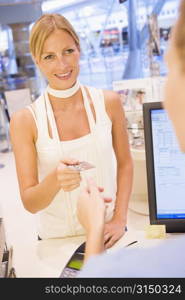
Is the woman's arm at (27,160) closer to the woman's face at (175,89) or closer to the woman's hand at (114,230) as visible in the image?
the woman's hand at (114,230)

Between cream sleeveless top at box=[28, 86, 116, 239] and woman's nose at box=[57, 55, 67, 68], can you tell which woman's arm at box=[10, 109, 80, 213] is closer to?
cream sleeveless top at box=[28, 86, 116, 239]

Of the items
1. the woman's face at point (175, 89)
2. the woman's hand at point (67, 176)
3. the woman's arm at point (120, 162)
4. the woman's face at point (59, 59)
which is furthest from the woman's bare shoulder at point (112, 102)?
the woman's face at point (175, 89)

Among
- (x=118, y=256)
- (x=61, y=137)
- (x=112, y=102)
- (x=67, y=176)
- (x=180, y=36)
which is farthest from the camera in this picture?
(x=112, y=102)

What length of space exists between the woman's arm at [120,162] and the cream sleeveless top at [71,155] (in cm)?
2

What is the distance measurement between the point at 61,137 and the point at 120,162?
19 cm

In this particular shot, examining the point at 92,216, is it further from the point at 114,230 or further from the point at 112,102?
the point at 112,102

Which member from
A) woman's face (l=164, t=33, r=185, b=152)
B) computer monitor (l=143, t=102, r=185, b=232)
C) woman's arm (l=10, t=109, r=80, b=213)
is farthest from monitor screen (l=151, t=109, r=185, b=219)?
woman's face (l=164, t=33, r=185, b=152)

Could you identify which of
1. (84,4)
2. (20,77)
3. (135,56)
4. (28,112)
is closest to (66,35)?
(28,112)

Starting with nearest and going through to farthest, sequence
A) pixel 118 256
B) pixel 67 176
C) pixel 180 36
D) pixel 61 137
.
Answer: pixel 180 36 < pixel 118 256 < pixel 67 176 < pixel 61 137

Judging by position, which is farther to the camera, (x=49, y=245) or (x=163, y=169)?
(x=49, y=245)

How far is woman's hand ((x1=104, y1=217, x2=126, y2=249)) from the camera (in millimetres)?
736

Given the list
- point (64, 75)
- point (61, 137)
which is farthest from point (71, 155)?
point (64, 75)

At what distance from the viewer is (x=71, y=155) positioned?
2.35 ft

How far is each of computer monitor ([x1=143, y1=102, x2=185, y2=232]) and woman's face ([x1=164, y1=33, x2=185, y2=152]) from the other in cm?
32
